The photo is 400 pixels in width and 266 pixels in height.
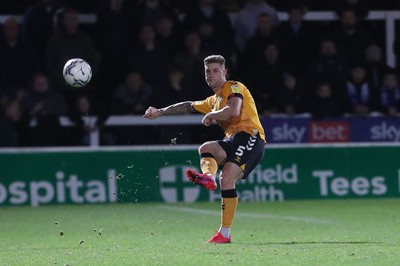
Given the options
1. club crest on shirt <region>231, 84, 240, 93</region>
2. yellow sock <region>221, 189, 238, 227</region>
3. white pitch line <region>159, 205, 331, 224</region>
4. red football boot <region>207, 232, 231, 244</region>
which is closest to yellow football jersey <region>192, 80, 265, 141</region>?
club crest on shirt <region>231, 84, 240, 93</region>

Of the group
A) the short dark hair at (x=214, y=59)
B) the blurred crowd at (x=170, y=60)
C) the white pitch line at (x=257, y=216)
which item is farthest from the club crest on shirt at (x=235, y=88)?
the blurred crowd at (x=170, y=60)

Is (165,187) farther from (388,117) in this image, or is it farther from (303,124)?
(388,117)

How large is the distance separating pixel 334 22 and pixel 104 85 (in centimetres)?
409

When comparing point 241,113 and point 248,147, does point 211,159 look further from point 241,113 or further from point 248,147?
point 241,113

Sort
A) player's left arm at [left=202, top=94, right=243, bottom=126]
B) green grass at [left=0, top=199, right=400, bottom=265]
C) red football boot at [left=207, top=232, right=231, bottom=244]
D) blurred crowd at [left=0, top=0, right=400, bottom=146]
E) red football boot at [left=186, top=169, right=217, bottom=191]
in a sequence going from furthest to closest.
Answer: blurred crowd at [left=0, top=0, right=400, bottom=146] < player's left arm at [left=202, top=94, right=243, bottom=126] < red football boot at [left=207, top=232, right=231, bottom=244] < red football boot at [left=186, top=169, right=217, bottom=191] < green grass at [left=0, top=199, right=400, bottom=265]

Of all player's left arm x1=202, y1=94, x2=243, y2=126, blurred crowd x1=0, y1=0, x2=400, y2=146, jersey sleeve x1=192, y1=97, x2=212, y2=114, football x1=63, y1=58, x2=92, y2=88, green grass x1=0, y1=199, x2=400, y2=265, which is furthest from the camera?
blurred crowd x1=0, y1=0, x2=400, y2=146

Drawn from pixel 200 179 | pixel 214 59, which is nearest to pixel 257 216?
pixel 214 59

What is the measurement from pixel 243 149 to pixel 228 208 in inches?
23.7

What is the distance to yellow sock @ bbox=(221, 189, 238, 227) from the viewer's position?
404 inches

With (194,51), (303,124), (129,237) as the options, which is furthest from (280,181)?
(129,237)

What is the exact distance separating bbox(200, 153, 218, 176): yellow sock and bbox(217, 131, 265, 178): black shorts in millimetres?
167

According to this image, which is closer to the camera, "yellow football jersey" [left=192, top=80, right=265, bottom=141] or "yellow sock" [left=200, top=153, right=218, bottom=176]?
"yellow sock" [left=200, top=153, right=218, bottom=176]

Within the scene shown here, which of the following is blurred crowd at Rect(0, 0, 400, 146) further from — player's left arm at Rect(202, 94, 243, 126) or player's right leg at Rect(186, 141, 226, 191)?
player's left arm at Rect(202, 94, 243, 126)

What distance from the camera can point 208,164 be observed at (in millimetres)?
10359
